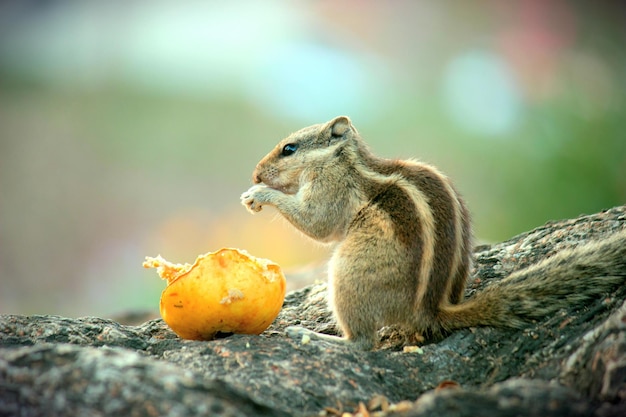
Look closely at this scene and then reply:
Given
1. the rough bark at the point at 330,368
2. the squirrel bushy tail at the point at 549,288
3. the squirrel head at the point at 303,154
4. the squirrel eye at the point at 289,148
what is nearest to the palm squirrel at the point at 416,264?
the squirrel bushy tail at the point at 549,288

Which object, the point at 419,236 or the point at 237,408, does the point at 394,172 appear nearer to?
the point at 419,236

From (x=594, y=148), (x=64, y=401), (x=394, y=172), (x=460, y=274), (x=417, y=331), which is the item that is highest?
(x=594, y=148)

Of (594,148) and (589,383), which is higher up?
(594,148)

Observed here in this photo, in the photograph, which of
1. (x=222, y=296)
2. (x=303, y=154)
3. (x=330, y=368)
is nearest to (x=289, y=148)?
(x=303, y=154)

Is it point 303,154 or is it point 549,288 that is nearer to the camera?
point 549,288

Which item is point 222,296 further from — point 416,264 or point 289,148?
point 289,148

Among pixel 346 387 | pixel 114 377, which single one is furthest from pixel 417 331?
pixel 114 377

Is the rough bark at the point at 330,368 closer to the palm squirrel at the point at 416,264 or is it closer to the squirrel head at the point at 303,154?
the palm squirrel at the point at 416,264
